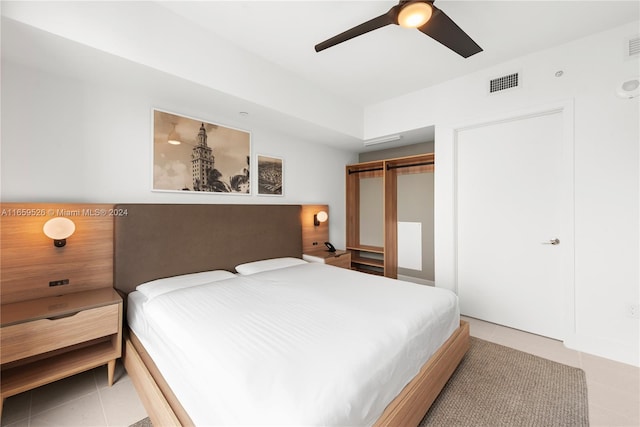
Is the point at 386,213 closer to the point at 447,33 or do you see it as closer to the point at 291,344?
the point at 447,33

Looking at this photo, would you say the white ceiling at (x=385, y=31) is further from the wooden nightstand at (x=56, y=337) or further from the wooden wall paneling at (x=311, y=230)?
the wooden nightstand at (x=56, y=337)

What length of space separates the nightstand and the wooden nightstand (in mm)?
2193

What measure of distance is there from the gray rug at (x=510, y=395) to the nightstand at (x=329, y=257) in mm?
1830

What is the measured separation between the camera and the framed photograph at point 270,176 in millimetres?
3332

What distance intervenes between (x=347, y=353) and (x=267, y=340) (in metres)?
0.43

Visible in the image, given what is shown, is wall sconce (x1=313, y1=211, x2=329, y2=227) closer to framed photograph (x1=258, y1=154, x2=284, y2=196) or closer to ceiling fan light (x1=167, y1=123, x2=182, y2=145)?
framed photograph (x1=258, y1=154, x2=284, y2=196)

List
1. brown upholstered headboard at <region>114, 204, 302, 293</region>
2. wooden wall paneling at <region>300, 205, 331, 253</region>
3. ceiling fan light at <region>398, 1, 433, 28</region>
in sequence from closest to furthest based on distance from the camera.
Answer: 1. ceiling fan light at <region>398, 1, 433, 28</region>
2. brown upholstered headboard at <region>114, 204, 302, 293</region>
3. wooden wall paneling at <region>300, 205, 331, 253</region>

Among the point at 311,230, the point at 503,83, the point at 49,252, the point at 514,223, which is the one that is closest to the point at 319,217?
the point at 311,230

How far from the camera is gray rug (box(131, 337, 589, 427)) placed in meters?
1.59

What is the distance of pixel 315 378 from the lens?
3.54 ft

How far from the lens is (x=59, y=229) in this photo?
1.89 meters

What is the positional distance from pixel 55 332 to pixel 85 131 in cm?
154

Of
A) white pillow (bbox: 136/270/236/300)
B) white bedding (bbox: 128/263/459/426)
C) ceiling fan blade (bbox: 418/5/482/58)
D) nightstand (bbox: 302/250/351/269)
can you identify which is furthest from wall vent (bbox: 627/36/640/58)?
white pillow (bbox: 136/270/236/300)

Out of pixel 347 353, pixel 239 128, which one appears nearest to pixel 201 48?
pixel 239 128
